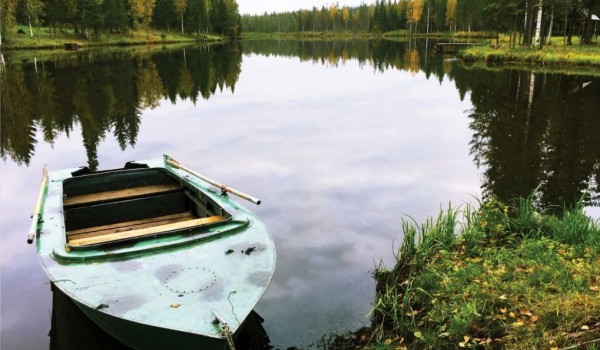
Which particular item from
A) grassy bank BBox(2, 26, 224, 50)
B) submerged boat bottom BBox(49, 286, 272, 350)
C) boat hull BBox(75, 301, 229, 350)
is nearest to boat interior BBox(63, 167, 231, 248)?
submerged boat bottom BBox(49, 286, 272, 350)

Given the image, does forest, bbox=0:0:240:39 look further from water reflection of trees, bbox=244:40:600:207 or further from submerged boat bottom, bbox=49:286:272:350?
submerged boat bottom, bbox=49:286:272:350

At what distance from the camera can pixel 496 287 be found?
6.41 metres

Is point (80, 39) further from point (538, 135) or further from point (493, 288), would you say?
point (493, 288)

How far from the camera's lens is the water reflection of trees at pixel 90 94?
69.2 feet

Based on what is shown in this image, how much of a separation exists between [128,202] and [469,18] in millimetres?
110087

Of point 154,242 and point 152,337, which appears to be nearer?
point 152,337

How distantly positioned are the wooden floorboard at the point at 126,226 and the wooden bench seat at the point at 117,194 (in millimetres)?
561

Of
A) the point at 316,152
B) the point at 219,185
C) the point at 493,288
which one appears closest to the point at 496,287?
the point at 493,288

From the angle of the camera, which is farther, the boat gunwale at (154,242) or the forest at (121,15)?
the forest at (121,15)

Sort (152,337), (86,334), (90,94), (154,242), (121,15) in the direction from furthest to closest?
(121,15), (90,94), (86,334), (154,242), (152,337)

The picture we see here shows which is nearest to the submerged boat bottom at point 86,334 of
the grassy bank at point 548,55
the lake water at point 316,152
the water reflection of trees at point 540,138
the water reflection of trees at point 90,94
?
the lake water at point 316,152

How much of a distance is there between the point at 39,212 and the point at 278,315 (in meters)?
4.65

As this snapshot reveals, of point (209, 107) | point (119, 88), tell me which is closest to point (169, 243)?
point (209, 107)

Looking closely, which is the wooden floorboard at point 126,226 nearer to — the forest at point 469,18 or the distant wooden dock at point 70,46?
the forest at point 469,18
